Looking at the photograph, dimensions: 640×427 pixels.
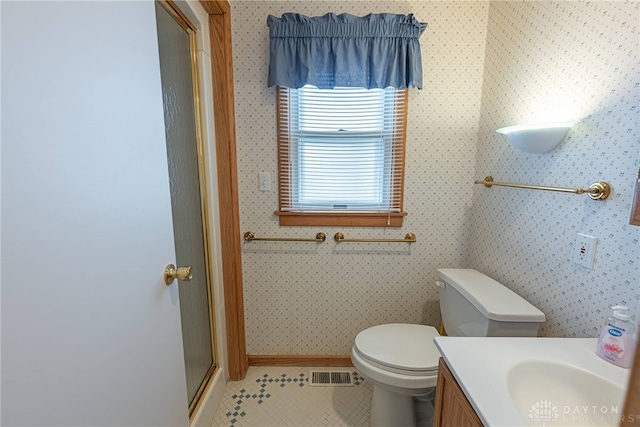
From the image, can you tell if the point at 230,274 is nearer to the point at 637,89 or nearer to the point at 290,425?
the point at 290,425

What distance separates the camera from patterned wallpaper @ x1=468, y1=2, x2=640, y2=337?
33.0 inches

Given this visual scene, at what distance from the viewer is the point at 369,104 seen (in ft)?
5.15

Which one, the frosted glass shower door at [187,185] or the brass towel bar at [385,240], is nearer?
the frosted glass shower door at [187,185]

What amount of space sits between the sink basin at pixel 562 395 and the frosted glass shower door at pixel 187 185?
122cm

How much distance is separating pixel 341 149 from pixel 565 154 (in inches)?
38.5

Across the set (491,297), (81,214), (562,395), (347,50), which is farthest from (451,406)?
(347,50)

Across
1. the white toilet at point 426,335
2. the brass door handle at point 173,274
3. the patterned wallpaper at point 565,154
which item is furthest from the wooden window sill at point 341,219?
the brass door handle at point 173,274

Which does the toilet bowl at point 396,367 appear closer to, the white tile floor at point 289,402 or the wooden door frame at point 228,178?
the white tile floor at point 289,402

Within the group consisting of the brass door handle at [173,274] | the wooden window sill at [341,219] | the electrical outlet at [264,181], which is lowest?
the brass door handle at [173,274]

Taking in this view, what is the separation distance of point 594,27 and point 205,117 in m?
1.53

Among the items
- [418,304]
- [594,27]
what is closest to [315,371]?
[418,304]

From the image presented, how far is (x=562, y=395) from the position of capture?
30.2 inches

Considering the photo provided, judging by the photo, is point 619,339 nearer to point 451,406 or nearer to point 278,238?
point 451,406

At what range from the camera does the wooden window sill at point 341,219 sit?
1.65m
